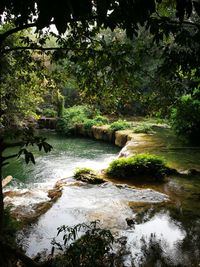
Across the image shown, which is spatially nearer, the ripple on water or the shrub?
the ripple on water

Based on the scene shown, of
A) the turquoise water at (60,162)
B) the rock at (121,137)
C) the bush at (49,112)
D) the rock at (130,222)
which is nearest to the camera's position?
the rock at (130,222)

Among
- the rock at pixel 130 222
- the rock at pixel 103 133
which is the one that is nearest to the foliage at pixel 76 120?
the rock at pixel 103 133

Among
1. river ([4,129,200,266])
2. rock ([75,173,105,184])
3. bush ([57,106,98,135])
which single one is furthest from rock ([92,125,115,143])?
rock ([75,173,105,184])

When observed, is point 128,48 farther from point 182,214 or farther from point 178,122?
point 178,122

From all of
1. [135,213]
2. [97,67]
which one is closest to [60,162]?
[135,213]


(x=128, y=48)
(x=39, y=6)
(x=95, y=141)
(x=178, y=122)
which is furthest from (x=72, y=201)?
(x=95, y=141)

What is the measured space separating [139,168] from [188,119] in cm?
461

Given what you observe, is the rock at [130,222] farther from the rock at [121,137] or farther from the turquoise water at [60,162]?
the rock at [121,137]

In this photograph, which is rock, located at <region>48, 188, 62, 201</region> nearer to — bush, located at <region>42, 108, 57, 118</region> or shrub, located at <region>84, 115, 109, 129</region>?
shrub, located at <region>84, 115, 109, 129</region>

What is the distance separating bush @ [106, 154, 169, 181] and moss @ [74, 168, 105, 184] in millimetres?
582

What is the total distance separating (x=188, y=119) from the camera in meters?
12.2

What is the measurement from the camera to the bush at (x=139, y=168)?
852cm

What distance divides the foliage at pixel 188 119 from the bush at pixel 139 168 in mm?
3122

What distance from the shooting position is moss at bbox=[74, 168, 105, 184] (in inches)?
324
